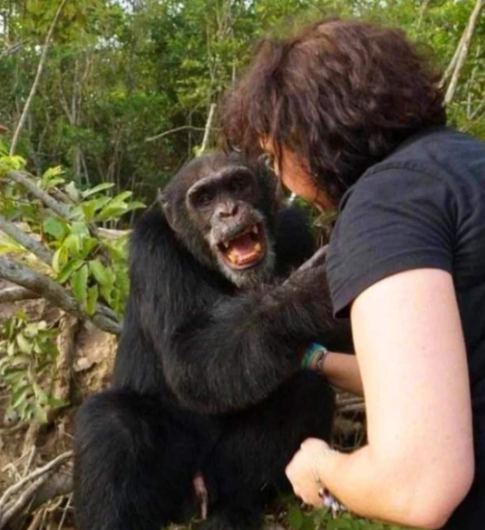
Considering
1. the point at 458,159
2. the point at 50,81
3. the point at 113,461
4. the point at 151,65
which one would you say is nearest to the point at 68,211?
the point at 113,461

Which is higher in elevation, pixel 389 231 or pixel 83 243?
pixel 389 231

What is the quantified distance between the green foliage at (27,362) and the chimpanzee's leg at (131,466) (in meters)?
0.71

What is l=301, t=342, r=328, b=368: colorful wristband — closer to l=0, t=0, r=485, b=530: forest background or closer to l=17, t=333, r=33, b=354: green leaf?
l=0, t=0, r=485, b=530: forest background

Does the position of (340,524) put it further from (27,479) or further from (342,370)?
(27,479)

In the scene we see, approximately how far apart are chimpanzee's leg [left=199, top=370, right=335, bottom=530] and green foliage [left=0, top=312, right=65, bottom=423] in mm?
1056

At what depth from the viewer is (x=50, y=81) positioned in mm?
15453

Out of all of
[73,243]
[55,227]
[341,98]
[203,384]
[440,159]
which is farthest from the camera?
[55,227]

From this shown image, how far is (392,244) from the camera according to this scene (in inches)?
65.0

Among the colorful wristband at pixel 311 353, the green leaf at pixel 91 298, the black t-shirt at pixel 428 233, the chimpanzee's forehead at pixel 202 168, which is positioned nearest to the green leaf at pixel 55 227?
the green leaf at pixel 91 298

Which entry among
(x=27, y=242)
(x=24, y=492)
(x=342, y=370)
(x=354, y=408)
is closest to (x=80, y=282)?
(x=27, y=242)

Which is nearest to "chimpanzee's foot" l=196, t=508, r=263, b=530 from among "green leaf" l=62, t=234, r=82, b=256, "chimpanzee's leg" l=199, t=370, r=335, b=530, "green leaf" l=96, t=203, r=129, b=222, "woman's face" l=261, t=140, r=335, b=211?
"chimpanzee's leg" l=199, t=370, r=335, b=530

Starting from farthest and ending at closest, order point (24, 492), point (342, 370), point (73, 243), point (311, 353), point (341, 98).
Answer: point (24, 492) < point (73, 243) < point (311, 353) < point (342, 370) < point (341, 98)

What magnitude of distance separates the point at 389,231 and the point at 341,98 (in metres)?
0.39

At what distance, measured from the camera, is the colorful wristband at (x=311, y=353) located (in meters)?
3.35
